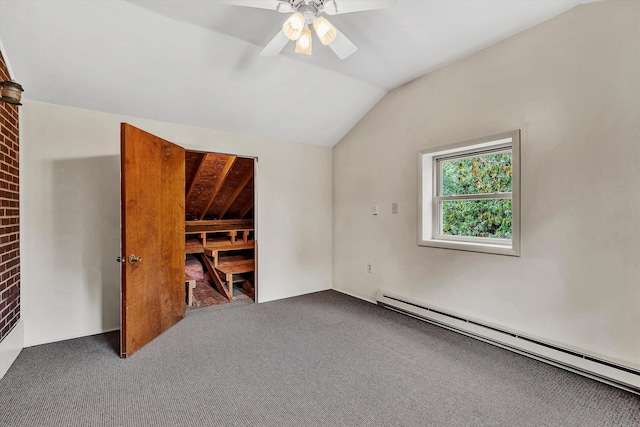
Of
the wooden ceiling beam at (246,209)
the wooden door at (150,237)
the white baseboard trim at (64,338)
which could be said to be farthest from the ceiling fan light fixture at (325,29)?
the wooden ceiling beam at (246,209)

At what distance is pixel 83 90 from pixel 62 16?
0.66m

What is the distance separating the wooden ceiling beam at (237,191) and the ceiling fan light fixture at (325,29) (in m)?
2.95

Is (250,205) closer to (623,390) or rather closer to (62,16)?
(62,16)

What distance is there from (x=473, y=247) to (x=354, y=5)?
2.18 meters

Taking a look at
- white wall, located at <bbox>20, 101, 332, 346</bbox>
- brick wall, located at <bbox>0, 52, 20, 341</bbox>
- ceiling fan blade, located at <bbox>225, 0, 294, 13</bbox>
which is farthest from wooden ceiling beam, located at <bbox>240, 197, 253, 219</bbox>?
ceiling fan blade, located at <bbox>225, 0, 294, 13</bbox>

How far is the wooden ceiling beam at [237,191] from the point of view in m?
4.60

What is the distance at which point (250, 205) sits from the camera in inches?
213

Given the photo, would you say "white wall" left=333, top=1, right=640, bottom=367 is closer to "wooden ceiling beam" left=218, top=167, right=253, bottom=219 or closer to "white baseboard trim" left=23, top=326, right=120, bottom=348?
"wooden ceiling beam" left=218, top=167, right=253, bottom=219

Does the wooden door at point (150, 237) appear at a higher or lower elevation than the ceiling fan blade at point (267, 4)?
lower

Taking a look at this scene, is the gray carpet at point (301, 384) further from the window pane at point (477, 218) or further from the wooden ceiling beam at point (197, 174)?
the wooden ceiling beam at point (197, 174)

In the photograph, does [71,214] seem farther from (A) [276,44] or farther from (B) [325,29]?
(B) [325,29]

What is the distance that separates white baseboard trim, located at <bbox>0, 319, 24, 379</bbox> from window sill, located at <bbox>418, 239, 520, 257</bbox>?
3543 mm

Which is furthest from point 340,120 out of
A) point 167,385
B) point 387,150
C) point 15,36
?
point 167,385

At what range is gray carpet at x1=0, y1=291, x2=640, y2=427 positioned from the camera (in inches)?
65.0
